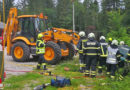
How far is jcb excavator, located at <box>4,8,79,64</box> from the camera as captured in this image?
36.7 feet

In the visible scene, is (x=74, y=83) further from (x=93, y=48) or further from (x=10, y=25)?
(x=10, y=25)

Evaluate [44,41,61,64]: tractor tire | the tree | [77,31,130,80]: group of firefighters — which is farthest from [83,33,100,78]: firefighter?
the tree

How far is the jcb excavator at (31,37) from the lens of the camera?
11.2 meters

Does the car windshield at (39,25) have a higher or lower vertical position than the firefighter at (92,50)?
higher

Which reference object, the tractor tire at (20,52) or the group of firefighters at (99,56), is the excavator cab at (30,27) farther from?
the group of firefighters at (99,56)

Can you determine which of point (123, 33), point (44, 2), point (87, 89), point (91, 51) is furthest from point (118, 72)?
A: point (44, 2)

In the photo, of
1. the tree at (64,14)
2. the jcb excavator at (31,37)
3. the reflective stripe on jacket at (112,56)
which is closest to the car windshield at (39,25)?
the jcb excavator at (31,37)

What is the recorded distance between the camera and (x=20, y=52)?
11609 mm

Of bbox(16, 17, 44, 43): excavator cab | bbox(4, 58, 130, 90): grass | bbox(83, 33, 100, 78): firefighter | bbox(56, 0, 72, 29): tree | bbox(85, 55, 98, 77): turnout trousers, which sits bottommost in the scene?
bbox(4, 58, 130, 90): grass

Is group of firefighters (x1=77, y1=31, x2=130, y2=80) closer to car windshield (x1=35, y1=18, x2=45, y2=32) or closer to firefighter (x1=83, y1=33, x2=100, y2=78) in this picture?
firefighter (x1=83, y1=33, x2=100, y2=78)

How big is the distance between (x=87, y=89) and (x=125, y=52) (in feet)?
7.93

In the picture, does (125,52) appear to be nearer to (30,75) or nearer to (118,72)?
(118,72)

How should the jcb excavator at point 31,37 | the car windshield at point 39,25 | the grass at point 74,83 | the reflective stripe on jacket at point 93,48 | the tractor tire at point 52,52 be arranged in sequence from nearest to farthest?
1. the grass at point 74,83
2. the reflective stripe on jacket at point 93,48
3. the tractor tire at point 52,52
4. the jcb excavator at point 31,37
5. the car windshield at point 39,25

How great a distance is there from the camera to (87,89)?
6148mm
